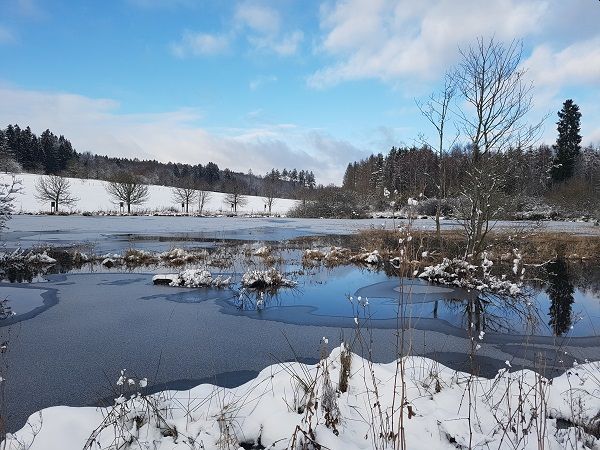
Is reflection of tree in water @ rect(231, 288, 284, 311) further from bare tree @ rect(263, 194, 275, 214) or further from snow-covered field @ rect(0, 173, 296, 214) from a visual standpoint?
bare tree @ rect(263, 194, 275, 214)

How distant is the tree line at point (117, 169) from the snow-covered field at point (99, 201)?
3350mm

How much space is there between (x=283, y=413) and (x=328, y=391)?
0.46 metres

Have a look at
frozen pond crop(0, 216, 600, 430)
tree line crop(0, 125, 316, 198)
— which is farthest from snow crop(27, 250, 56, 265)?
tree line crop(0, 125, 316, 198)

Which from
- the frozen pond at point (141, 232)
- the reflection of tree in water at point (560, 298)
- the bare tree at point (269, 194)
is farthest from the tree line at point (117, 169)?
the reflection of tree in water at point (560, 298)

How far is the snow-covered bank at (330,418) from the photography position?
124 inches

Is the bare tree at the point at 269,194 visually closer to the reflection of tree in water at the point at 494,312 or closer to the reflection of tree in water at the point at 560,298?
the reflection of tree in water at the point at 560,298

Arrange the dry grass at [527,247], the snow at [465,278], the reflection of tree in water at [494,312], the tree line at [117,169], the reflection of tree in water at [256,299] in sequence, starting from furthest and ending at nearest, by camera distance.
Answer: the tree line at [117,169]
the dry grass at [527,247]
the snow at [465,278]
the reflection of tree in water at [256,299]
the reflection of tree in water at [494,312]

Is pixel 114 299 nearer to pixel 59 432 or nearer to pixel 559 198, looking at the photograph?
pixel 59 432

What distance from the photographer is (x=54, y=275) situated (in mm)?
11602

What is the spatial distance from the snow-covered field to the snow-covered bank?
5523cm

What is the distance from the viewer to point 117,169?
11119 cm

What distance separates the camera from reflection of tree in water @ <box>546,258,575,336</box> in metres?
7.69

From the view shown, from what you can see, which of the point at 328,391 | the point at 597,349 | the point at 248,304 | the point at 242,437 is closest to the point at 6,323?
the point at 248,304

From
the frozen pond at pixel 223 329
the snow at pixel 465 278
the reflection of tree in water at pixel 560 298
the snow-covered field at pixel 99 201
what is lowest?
the frozen pond at pixel 223 329
